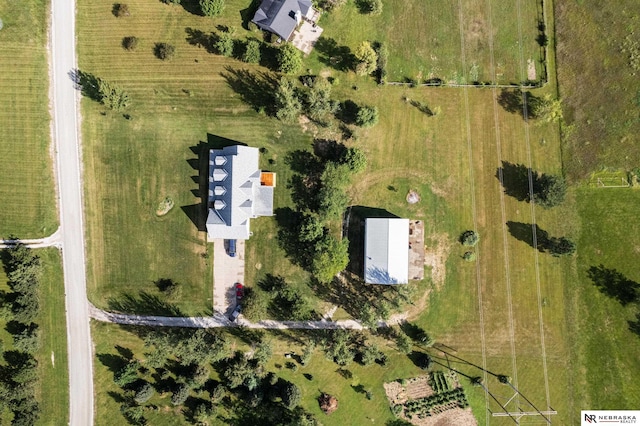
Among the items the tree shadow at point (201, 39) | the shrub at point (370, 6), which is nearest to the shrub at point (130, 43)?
the tree shadow at point (201, 39)

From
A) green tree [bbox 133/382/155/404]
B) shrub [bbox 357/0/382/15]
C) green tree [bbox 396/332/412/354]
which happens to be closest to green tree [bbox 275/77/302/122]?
shrub [bbox 357/0/382/15]

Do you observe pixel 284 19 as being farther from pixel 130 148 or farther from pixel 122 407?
pixel 122 407

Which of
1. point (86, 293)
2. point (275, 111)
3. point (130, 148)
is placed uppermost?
point (275, 111)

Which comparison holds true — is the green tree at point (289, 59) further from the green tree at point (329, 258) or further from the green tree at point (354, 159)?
the green tree at point (329, 258)

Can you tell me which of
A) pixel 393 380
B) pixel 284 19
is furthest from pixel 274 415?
pixel 284 19

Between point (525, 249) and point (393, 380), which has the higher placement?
point (525, 249)

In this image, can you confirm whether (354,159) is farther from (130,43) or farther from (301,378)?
(130,43)
